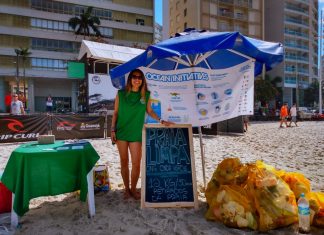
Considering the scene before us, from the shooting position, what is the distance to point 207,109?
15.0 feet

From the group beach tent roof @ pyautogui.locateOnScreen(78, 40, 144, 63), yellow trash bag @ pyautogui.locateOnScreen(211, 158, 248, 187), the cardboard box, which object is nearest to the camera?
yellow trash bag @ pyautogui.locateOnScreen(211, 158, 248, 187)

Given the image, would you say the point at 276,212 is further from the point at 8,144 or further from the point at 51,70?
the point at 51,70

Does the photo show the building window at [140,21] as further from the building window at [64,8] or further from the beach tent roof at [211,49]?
the beach tent roof at [211,49]

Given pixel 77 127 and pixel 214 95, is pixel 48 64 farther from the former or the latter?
pixel 214 95

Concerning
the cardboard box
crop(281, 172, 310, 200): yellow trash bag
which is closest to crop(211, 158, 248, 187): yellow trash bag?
crop(281, 172, 310, 200): yellow trash bag

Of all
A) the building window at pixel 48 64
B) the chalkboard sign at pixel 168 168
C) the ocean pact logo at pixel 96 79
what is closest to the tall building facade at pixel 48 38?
the building window at pixel 48 64

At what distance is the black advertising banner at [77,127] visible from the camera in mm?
12453

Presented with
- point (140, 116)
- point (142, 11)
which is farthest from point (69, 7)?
point (140, 116)

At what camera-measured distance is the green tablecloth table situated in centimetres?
346

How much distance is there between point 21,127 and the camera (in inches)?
457

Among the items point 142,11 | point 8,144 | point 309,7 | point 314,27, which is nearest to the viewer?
point 8,144

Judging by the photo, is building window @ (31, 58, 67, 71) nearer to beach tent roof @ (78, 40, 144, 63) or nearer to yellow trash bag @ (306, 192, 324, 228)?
beach tent roof @ (78, 40, 144, 63)

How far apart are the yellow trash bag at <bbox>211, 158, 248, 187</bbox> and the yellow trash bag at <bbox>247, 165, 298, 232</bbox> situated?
0.36m

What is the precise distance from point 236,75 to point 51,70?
47926 millimetres
